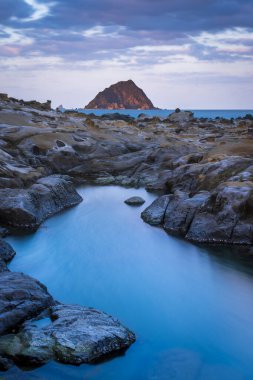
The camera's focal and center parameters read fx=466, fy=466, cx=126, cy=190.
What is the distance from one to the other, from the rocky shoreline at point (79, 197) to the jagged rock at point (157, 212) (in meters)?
0.06

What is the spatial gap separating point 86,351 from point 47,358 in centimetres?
98

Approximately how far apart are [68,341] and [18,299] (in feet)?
8.31

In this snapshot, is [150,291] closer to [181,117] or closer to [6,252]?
[6,252]

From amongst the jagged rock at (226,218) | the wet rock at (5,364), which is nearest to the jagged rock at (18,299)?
the wet rock at (5,364)

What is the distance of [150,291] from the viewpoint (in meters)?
16.9

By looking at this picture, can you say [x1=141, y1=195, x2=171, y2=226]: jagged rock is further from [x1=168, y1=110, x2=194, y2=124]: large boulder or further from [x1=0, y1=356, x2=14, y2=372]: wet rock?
[x1=168, y1=110, x2=194, y2=124]: large boulder

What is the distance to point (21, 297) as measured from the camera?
13703 mm

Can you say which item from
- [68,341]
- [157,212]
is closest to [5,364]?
[68,341]

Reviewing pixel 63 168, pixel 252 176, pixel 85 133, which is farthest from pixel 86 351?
pixel 85 133

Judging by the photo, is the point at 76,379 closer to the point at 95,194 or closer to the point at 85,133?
the point at 95,194

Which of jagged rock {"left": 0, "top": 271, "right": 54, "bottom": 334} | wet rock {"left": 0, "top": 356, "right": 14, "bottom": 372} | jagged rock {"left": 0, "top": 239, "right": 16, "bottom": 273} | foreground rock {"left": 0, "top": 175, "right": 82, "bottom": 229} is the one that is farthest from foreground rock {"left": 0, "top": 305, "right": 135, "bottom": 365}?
foreground rock {"left": 0, "top": 175, "right": 82, "bottom": 229}

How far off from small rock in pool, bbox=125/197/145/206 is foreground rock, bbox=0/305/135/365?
61.5 feet

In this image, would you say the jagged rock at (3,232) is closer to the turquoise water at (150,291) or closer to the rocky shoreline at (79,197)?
the rocky shoreline at (79,197)

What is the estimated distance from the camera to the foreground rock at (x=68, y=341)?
11562 mm
